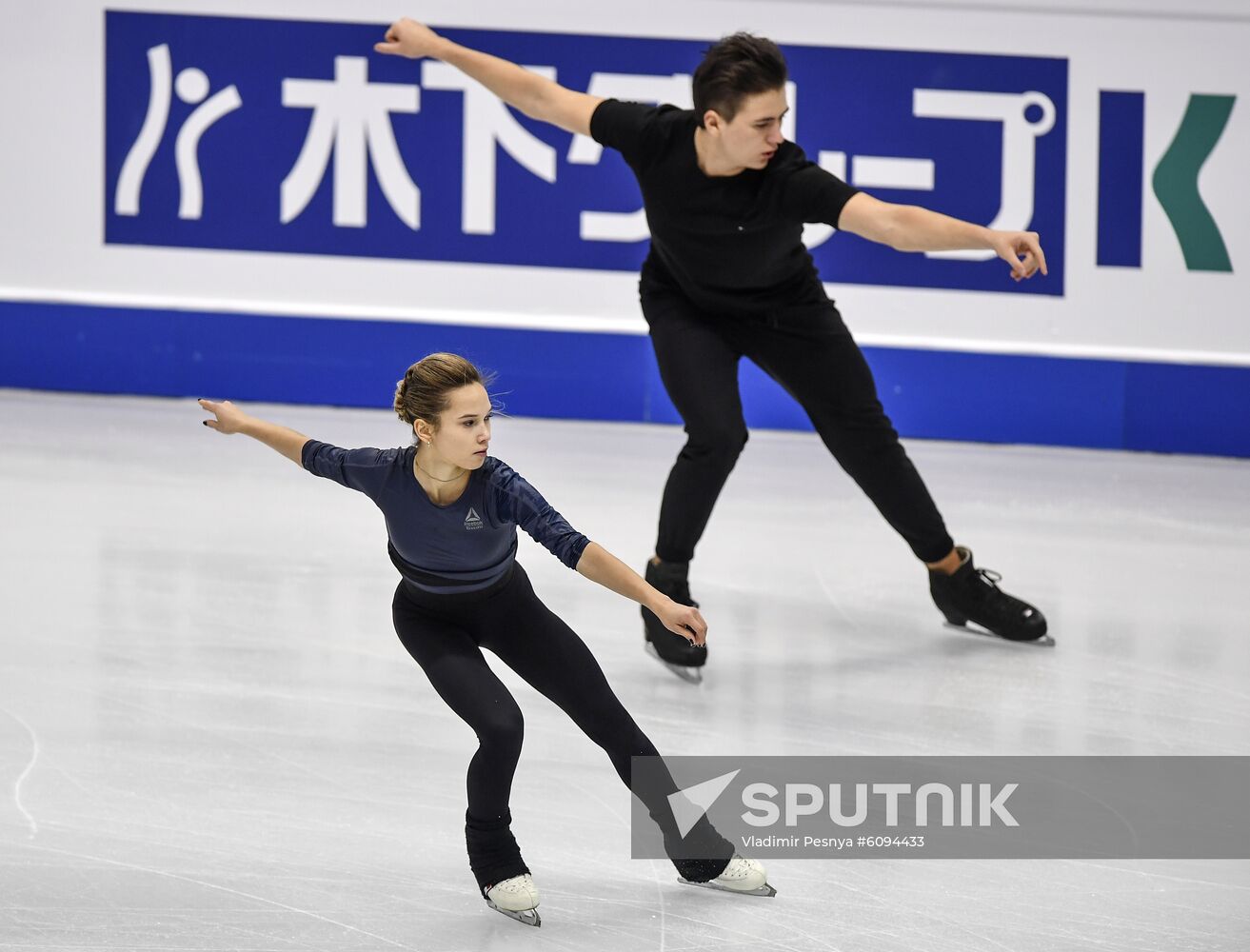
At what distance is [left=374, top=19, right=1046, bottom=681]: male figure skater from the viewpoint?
3.21 m

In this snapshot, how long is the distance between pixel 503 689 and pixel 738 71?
1.39 metres

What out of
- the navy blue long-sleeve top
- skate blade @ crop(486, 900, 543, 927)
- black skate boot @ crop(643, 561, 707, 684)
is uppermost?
the navy blue long-sleeve top

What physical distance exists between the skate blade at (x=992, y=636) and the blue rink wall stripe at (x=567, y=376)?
2415 mm

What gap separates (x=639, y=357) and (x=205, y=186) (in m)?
1.87

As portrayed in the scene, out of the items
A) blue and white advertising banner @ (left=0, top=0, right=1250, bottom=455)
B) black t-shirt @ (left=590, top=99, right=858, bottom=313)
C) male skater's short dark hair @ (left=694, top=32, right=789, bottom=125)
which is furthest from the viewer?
blue and white advertising banner @ (left=0, top=0, right=1250, bottom=455)

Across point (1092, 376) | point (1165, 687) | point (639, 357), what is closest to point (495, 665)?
point (1165, 687)

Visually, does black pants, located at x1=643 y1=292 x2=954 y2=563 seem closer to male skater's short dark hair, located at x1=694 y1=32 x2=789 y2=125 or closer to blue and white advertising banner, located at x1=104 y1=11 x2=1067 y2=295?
male skater's short dark hair, located at x1=694 y1=32 x2=789 y2=125

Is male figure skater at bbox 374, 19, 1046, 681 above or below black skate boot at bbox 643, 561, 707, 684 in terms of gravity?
above

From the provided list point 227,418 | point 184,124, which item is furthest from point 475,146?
point 227,418

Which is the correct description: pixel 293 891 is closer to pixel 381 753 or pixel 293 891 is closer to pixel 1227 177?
pixel 381 753

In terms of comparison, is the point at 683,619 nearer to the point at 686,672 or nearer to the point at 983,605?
the point at 686,672

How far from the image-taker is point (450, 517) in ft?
7.72

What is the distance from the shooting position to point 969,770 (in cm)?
304

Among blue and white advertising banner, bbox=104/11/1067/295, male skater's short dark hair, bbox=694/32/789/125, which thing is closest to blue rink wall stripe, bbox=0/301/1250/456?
blue and white advertising banner, bbox=104/11/1067/295
